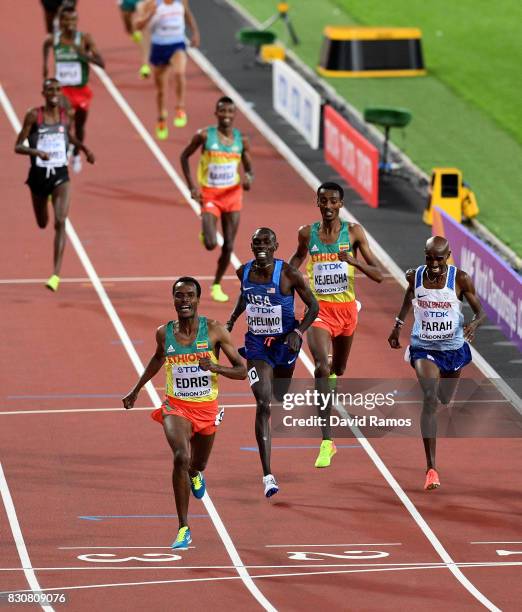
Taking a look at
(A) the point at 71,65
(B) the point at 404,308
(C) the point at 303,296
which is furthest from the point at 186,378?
(A) the point at 71,65

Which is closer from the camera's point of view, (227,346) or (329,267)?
(227,346)

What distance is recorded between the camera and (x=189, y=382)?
1376 cm

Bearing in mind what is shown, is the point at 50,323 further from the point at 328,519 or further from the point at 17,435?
the point at 328,519

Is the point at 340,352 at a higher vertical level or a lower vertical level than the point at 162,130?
higher

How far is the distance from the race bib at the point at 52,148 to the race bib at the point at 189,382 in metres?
7.05

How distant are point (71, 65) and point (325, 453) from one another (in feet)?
34.1

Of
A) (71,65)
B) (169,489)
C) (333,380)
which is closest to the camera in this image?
(169,489)

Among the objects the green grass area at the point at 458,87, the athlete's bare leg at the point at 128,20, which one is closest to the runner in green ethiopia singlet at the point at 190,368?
the green grass area at the point at 458,87

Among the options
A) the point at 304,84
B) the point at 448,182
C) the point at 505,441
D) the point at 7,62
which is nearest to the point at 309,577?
the point at 505,441

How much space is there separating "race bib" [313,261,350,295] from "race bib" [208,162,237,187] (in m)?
4.32

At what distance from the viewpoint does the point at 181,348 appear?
45.1 feet

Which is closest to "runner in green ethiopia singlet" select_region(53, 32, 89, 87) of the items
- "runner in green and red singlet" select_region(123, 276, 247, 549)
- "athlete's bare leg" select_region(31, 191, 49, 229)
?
"athlete's bare leg" select_region(31, 191, 49, 229)

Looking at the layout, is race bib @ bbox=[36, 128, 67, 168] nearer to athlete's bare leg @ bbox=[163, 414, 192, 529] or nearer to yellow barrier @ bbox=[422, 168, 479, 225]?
yellow barrier @ bbox=[422, 168, 479, 225]

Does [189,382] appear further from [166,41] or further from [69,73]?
[166,41]
